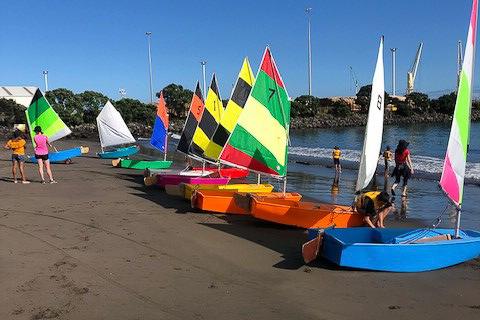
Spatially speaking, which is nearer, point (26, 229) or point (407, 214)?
point (26, 229)

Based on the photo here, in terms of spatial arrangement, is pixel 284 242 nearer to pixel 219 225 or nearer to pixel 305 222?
pixel 305 222

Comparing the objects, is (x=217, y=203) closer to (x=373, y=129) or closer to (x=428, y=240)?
(x=373, y=129)

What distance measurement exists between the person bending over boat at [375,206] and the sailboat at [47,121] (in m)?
15.8

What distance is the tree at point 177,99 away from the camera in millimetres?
76625

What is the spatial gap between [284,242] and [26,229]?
4432 mm

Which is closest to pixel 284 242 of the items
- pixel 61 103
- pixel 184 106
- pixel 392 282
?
pixel 392 282

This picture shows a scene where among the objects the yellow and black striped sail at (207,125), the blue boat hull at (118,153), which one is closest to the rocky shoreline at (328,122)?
the blue boat hull at (118,153)

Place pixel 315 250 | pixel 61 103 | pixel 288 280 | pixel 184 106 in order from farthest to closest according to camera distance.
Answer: pixel 184 106 < pixel 61 103 < pixel 315 250 < pixel 288 280

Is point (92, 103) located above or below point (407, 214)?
above

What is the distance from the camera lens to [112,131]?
23734 millimetres

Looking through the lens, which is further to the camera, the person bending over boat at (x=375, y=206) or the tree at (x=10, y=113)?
the tree at (x=10, y=113)

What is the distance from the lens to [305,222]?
8.62 meters

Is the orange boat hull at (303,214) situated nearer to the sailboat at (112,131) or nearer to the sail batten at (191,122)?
the sail batten at (191,122)

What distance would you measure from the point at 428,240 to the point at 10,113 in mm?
63720
